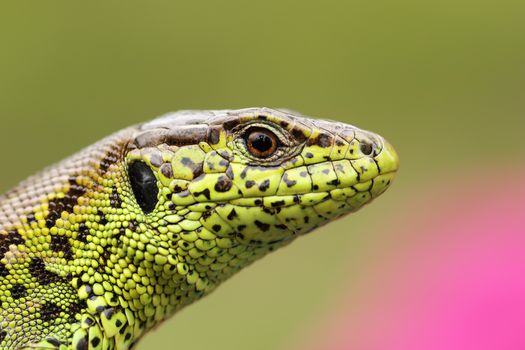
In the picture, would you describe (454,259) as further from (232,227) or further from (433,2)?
(433,2)

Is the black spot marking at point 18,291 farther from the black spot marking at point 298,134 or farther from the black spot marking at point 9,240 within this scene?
the black spot marking at point 298,134

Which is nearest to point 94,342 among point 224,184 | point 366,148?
point 224,184

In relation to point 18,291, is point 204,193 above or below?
above

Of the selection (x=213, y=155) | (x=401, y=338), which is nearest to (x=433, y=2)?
(x=401, y=338)

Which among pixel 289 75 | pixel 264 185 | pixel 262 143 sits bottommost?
pixel 264 185

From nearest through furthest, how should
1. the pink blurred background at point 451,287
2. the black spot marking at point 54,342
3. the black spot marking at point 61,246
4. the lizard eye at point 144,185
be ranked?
the black spot marking at point 54,342 → the black spot marking at point 61,246 → the lizard eye at point 144,185 → the pink blurred background at point 451,287

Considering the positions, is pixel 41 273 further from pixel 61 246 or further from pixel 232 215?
pixel 232 215

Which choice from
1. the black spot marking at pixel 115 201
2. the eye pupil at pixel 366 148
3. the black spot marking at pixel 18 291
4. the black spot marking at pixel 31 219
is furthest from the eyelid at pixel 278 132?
the black spot marking at pixel 18 291
